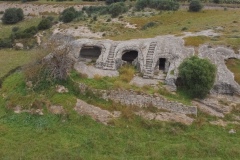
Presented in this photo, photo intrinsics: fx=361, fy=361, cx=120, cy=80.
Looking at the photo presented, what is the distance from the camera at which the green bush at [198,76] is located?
35513 mm

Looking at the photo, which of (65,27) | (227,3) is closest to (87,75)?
(65,27)

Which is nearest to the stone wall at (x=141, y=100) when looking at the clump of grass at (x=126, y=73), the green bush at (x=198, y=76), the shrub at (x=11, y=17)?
the green bush at (x=198, y=76)

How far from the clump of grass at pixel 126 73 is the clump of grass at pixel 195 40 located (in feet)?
27.2

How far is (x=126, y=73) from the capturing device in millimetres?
40125

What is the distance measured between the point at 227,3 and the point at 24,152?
76.0 meters

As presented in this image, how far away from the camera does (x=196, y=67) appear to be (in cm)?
3581

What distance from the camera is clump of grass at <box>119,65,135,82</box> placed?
3859cm

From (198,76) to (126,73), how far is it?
8.31m

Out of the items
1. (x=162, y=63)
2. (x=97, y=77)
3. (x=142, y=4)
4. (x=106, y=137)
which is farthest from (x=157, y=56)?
(x=142, y=4)

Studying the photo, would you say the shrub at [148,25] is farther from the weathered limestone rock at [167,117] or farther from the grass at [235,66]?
the weathered limestone rock at [167,117]

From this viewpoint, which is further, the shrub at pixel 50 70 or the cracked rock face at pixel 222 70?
the cracked rock face at pixel 222 70

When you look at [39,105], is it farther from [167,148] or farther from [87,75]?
[167,148]

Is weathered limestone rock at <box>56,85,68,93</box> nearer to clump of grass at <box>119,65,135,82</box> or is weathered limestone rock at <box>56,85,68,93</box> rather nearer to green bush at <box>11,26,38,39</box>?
clump of grass at <box>119,65,135,82</box>

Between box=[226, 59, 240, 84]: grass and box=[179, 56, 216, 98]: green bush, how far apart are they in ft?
15.2
